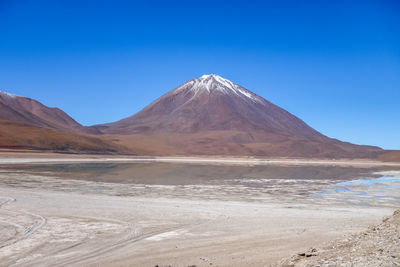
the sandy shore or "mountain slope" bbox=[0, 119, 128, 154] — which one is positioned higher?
"mountain slope" bbox=[0, 119, 128, 154]

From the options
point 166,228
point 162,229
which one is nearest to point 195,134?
point 166,228

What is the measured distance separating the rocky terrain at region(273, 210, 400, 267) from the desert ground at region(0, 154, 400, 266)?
672mm

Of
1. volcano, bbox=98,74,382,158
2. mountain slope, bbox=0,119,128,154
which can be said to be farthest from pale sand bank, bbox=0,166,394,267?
volcano, bbox=98,74,382,158

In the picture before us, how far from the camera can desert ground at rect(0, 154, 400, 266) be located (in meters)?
6.85

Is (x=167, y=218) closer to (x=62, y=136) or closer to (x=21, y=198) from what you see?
(x=21, y=198)

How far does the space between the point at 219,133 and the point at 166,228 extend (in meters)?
147

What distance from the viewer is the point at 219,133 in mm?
156000

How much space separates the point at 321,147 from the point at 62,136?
87920 mm

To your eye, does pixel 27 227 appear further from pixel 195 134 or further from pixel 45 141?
pixel 195 134

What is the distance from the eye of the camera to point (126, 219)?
34.6 ft

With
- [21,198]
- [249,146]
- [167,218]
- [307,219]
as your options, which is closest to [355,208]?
[307,219]

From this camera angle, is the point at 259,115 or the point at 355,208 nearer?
the point at 355,208

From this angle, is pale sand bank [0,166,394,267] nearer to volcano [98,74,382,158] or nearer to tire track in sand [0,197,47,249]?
tire track in sand [0,197,47,249]

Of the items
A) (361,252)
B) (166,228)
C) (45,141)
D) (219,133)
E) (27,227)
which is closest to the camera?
(361,252)
